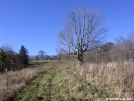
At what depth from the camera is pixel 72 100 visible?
7.56 metres

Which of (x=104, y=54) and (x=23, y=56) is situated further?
(x=23, y=56)

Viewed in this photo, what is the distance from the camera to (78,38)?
29438mm

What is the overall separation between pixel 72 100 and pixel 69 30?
23.9 metres

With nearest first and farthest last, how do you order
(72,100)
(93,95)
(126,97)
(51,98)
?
(126,97)
(72,100)
(93,95)
(51,98)

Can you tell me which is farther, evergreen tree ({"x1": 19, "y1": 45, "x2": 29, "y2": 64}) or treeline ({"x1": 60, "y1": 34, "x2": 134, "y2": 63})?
evergreen tree ({"x1": 19, "y1": 45, "x2": 29, "y2": 64})

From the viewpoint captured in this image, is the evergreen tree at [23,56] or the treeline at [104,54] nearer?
the treeline at [104,54]

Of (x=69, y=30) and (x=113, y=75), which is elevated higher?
(x=69, y=30)

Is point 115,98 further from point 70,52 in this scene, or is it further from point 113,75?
point 70,52

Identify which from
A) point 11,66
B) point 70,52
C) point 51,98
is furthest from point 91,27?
point 51,98

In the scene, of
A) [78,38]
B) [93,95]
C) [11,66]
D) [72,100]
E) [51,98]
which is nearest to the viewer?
[72,100]

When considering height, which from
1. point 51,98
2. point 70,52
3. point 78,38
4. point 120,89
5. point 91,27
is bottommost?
point 51,98

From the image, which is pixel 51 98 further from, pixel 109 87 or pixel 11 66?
pixel 11 66

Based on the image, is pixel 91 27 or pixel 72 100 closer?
pixel 72 100

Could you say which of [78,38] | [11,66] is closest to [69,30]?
[78,38]
